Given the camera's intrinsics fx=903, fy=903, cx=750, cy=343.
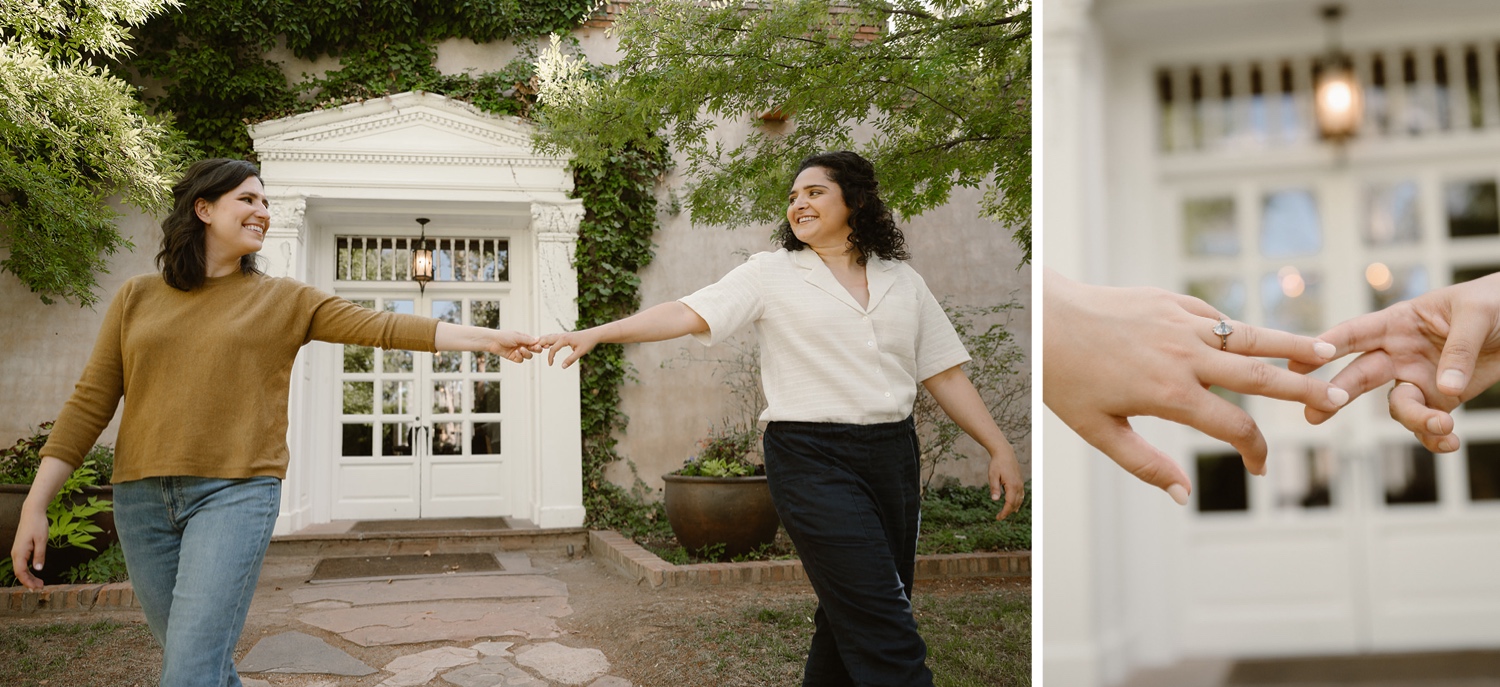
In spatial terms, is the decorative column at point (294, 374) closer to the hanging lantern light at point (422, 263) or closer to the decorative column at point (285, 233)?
the decorative column at point (285, 233)

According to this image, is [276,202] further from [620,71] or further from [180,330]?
[180,330]

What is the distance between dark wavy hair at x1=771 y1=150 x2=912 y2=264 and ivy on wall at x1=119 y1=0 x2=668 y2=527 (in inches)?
157

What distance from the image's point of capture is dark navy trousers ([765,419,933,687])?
1481 mm

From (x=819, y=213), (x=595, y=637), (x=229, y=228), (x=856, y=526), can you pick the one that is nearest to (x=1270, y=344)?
(x=856, y=526)

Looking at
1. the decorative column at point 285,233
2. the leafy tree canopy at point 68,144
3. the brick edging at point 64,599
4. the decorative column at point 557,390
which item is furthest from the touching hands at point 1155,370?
the decorative column at point 285,233

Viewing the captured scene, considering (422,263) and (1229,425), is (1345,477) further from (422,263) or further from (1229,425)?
(422,263)

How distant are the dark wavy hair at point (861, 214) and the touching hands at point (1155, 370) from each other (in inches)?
53.5

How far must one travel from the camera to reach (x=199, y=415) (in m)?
1.55

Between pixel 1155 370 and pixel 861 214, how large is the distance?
4.56 feet

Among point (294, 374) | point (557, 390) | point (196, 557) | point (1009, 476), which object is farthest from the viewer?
point (557, 390)

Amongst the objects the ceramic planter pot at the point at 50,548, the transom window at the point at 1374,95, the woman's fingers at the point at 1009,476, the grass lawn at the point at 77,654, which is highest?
the transom window at the point at 1374,95

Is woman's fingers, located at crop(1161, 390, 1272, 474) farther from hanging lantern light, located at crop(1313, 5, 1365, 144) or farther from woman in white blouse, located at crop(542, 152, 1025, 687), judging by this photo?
woman in white blouse, located at crop(542, 152, 1025, 687)

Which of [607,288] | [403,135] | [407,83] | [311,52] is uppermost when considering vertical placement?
[311,52]

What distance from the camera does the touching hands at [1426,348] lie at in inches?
15.5
